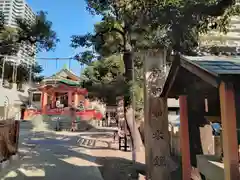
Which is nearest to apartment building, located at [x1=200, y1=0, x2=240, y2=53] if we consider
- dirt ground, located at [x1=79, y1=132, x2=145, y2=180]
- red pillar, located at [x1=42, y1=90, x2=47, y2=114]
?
dirt ground, located at [x1=79, y1=132, x2=145, y2=180]

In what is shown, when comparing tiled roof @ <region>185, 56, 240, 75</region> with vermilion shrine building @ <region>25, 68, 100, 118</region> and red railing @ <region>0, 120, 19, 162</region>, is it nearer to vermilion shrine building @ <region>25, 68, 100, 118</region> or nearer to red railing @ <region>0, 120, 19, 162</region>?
red railing @ <region>0, 120, 19, 162</region>

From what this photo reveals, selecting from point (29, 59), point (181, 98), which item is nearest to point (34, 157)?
point (29, 59)

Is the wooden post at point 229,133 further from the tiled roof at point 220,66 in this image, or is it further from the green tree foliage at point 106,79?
the green tree foliage at point 106,79

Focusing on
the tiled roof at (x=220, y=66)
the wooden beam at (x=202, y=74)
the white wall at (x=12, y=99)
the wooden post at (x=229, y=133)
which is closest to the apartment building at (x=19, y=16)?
the wooden beam at (x=202, y=74)

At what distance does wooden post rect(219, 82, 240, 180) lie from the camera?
3.24m

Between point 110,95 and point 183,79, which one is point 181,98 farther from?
point 110,95

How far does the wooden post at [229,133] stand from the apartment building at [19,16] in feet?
27.1

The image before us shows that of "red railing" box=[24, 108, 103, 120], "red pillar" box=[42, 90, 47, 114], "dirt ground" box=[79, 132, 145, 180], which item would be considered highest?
"red pillar" box=[42, 90, 47, 114]

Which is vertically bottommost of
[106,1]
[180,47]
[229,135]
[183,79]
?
[229,135]

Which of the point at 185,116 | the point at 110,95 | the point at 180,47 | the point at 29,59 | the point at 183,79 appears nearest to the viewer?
the point at 183,79

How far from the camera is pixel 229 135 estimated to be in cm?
329

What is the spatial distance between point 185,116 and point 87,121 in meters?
21.9

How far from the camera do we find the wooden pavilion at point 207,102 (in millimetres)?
3277

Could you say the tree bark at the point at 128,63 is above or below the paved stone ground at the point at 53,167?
above
